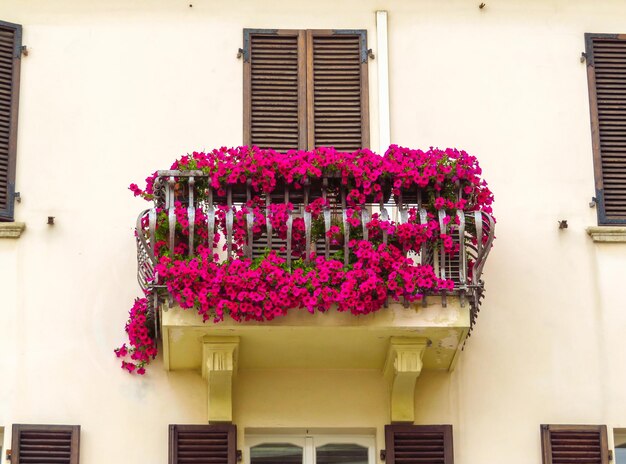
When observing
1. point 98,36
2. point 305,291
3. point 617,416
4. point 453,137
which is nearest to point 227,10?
point 98,36

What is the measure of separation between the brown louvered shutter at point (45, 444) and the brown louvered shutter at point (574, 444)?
3582 millimetres

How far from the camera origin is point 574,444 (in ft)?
45.5

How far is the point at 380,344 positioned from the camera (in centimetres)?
1370

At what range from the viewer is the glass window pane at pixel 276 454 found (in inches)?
554

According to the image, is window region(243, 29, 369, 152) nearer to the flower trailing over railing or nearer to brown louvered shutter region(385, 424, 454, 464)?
the flower trailing over railing

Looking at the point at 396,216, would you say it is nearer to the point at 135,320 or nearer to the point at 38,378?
the point at 135,320

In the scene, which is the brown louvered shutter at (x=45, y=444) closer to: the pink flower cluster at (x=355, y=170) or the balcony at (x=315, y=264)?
the balcony at (x=315, y=264)

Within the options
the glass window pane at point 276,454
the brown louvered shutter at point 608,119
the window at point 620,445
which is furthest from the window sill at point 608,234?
the glass window pane at point 276,454

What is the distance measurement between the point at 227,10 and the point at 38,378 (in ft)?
11.8

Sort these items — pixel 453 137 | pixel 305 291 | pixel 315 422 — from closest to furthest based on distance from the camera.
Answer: pixel 305 291 < pixel 315 422 < pixel 453 137

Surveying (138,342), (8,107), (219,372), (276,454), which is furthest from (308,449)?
(8,107)

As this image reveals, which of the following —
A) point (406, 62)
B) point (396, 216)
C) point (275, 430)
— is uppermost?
point (406, 62)

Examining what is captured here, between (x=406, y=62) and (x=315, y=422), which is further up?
(x=406, y=62)

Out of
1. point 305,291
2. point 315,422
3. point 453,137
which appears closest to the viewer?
point 305,291
